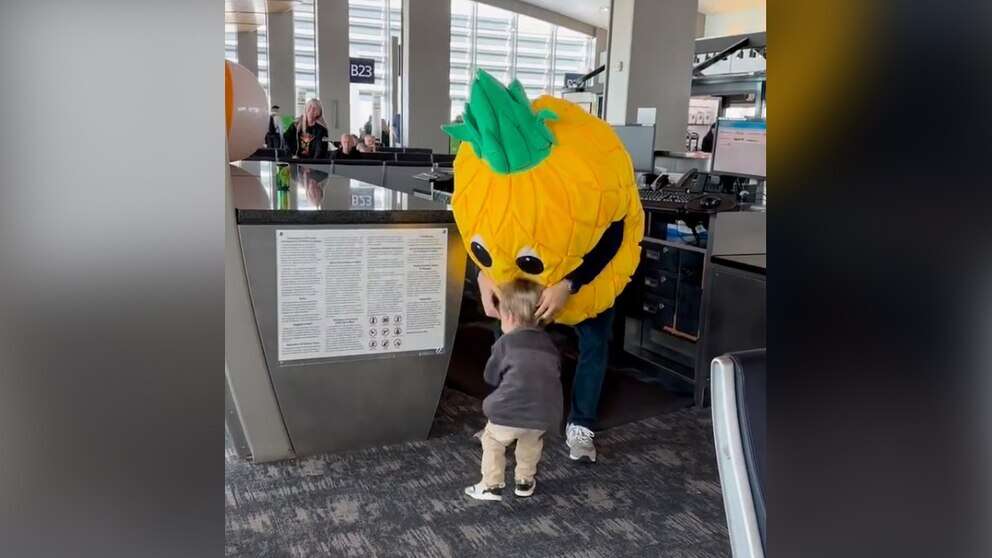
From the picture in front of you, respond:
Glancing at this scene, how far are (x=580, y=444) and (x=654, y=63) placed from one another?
6.93 metres

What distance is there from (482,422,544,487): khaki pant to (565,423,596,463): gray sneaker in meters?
0.32

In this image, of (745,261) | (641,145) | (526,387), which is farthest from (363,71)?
(526,387)

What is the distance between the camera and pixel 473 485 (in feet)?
8.35

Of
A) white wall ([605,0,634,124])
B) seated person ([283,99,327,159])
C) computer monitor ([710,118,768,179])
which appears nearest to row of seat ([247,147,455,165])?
seated person ([283,99,327,159])

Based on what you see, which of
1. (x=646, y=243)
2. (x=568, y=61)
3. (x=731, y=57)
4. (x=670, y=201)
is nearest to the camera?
(x=670, y=201)

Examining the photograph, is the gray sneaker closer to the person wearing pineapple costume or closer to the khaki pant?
the person wearing pineapple costume

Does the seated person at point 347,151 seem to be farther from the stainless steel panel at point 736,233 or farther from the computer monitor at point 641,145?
the stainless steel panel at point 736,233

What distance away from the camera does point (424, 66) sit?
1498 cm

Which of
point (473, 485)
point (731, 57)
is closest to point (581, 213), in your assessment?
point (473, 485)

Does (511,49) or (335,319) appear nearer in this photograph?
(335,319)

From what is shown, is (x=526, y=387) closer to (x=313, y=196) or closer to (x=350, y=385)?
(x=350, y=385)

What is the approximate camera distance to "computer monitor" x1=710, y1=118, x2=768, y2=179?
342 cm
